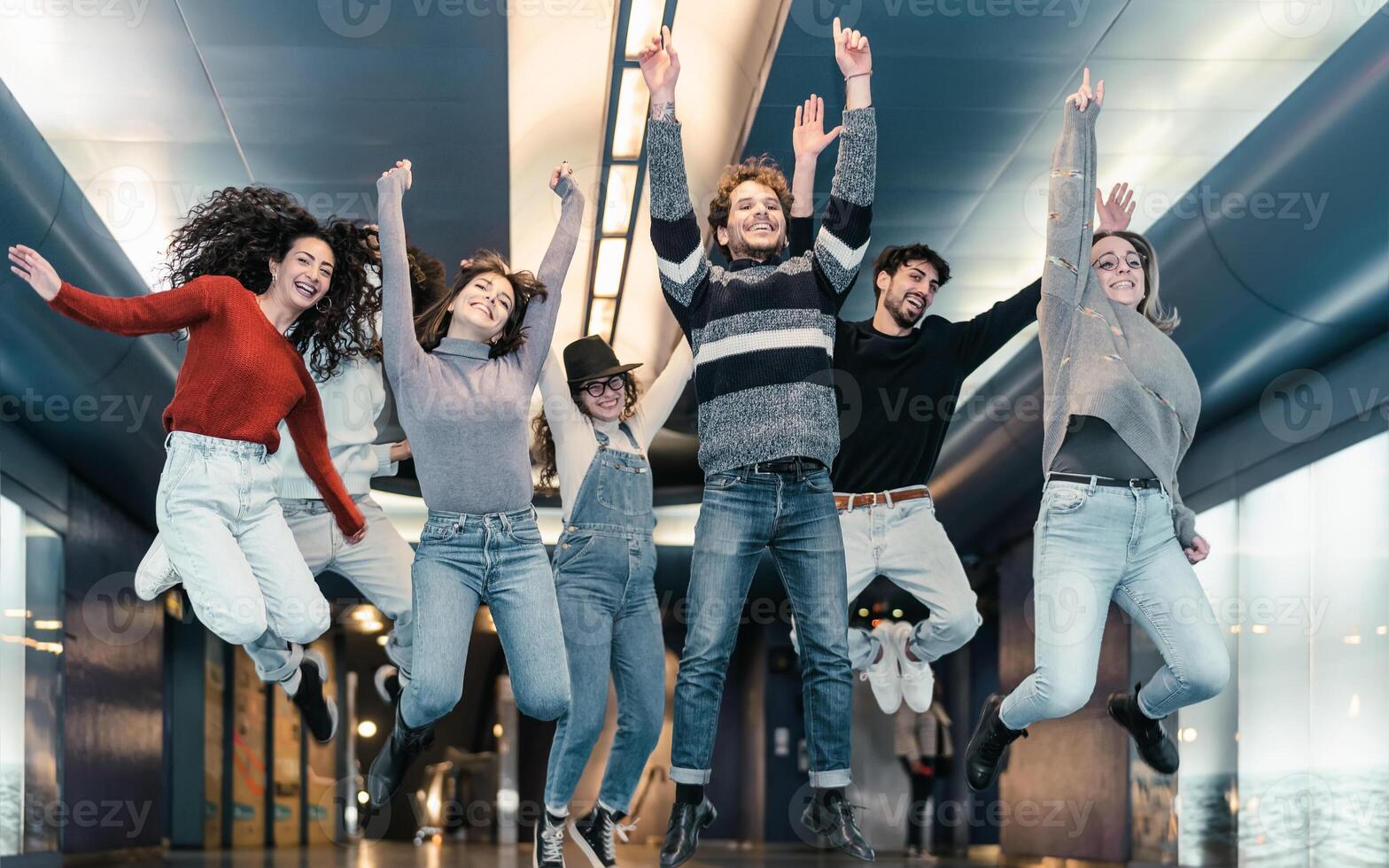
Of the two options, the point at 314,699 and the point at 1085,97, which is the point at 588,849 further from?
the point at 1085,97

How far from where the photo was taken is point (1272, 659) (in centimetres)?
894

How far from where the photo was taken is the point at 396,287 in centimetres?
483

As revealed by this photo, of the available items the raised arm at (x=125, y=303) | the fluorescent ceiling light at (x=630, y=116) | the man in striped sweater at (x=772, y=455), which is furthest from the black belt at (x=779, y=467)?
the fluorescent ceiling light at (x=630, y=116)

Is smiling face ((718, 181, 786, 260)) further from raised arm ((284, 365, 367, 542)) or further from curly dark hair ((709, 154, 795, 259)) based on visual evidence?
raised arm ((284, 365, 367, 542))

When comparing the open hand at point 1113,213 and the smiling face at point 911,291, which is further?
the smiling face at point 911,291

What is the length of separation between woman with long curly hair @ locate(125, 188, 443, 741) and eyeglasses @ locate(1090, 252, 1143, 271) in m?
2.41

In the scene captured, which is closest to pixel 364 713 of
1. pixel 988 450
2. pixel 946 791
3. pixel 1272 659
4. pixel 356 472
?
pixel 946 791

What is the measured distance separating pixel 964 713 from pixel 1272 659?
29.6 feet

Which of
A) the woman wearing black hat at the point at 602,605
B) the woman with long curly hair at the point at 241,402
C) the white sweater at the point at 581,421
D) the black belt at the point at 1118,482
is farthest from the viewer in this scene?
the white sweater at the point at 581,421

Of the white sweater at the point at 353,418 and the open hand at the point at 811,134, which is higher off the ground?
the open hand at the point at 811,134

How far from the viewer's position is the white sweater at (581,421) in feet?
18.0

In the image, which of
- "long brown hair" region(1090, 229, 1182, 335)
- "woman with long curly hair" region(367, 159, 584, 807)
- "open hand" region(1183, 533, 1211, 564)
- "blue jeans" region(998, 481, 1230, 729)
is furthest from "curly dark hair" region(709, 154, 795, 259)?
"open hand" region(1183, 533, 1211, 564)

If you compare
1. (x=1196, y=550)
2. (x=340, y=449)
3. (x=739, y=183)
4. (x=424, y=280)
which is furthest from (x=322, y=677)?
(x=1196, y=550)

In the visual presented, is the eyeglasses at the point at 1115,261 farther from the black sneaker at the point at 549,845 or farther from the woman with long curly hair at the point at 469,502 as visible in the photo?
the black sneaker at the point at 549,845
